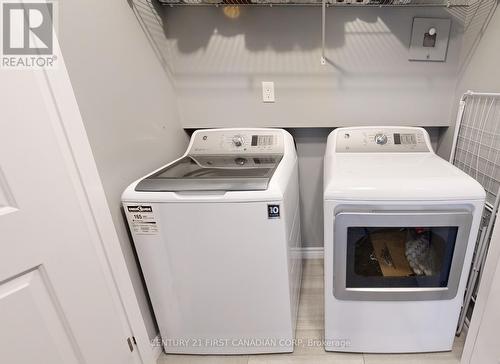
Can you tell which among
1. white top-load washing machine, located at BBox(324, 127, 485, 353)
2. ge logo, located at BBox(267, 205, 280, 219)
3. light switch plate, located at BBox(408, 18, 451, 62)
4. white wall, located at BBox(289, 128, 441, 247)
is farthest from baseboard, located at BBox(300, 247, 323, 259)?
light switch plate, located at BBox(408, 18, 451, 62)

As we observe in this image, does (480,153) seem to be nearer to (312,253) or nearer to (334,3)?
(334,3)

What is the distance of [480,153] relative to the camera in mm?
1271

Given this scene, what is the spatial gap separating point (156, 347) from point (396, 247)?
1.30 meters

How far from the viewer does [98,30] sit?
99 centimetres

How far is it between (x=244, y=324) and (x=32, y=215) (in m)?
1.00

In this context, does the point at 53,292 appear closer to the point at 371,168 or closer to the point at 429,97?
the point at 371,168

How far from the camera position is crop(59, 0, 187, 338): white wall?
0.90 metres

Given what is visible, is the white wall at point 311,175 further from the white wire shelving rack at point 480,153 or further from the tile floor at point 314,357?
the tile floor at point 314,357

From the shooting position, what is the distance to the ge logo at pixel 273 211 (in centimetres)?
100

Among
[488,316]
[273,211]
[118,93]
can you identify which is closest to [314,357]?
[488,316]

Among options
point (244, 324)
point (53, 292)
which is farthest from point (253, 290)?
point (53, 292)

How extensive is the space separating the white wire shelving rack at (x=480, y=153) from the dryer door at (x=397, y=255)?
0.23m

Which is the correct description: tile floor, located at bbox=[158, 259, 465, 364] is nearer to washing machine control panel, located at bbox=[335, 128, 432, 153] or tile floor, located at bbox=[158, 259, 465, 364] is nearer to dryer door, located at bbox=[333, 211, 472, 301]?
dryer door, located at bbox=[333, 211, 472, 301]

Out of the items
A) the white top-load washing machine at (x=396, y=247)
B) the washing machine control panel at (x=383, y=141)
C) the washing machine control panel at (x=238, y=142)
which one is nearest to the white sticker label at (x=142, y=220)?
the washing machine control panel at (x=238, y=142)
